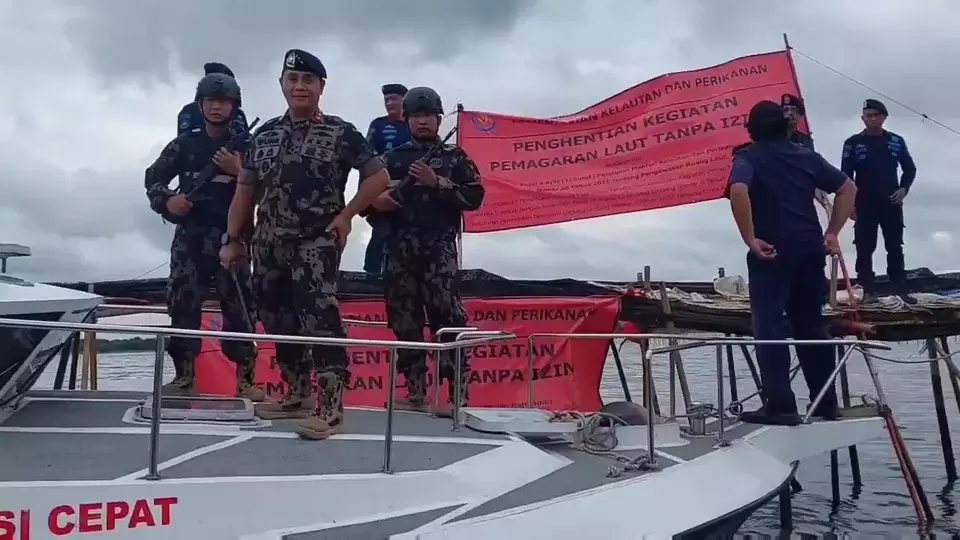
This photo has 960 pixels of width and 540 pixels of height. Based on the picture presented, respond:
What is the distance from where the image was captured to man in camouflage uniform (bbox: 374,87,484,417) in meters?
5.50

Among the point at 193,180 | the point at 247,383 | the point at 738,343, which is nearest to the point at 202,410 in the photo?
the point at 247,383

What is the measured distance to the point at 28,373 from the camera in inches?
150

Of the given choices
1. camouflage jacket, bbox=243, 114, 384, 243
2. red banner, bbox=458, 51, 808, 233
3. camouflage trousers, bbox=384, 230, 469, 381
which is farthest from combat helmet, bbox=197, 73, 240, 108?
red banner, bbox=458, 51, 808, 233

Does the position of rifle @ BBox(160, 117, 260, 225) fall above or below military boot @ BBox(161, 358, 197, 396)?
above

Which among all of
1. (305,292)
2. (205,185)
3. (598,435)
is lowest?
(598,435)

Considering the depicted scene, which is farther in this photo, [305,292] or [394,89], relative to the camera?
[394,89]

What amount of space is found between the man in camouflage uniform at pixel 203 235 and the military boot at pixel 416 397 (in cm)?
84

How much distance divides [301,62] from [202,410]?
1569mm

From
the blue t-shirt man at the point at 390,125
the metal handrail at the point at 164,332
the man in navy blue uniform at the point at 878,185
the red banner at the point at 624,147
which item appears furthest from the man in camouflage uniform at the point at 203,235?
the man in navy blue uniform at the point at 878,185

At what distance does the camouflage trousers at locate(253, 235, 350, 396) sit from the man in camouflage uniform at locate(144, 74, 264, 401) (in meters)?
0.81

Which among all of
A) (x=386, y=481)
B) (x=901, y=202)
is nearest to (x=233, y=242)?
(x=386, y=481)

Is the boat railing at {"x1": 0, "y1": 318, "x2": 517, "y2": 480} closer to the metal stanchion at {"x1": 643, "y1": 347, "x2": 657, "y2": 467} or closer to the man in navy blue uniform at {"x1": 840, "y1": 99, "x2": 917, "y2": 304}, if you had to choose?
the metal stanchion at {"x1": 643, "y1": 347, "x2": 657, "y2": 467}

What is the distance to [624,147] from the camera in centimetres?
892

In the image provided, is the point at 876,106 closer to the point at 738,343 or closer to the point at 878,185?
the point at 878,185
